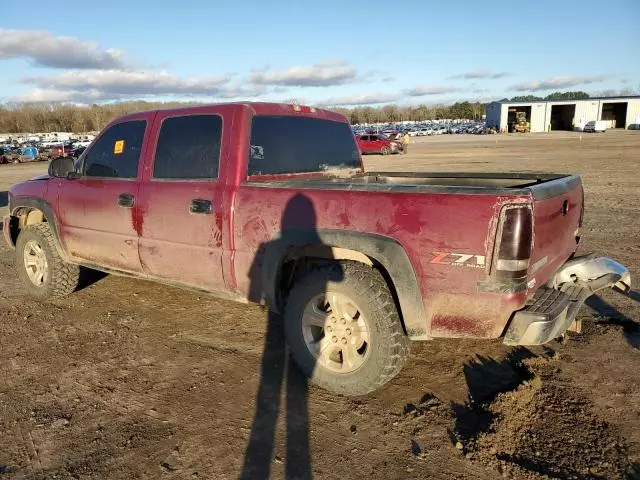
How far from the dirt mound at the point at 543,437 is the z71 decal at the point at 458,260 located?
0.99 meters

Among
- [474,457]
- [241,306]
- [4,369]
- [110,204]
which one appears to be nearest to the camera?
[474,457]

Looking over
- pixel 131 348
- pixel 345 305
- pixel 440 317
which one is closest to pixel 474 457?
pixel 440 317

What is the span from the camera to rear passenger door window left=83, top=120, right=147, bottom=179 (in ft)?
14.2

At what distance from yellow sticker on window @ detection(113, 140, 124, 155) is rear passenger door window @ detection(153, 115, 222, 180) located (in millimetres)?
541

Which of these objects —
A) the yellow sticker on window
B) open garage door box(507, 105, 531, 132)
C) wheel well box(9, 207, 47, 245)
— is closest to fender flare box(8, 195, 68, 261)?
wheel well box(9, 207, 47, 245)

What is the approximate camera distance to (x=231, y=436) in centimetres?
291

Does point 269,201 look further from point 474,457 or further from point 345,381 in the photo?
point 474,457

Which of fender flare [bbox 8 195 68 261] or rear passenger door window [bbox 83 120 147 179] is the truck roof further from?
fender flare [bbox 8 195 68 261]

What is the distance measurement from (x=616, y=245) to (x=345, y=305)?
17.6ft

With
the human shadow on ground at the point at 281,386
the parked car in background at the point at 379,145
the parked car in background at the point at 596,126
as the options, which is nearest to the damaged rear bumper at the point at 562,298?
the human shadow on ground at the point at 281,386

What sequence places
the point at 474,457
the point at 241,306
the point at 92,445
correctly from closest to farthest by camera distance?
the point at 474,457
the point at 92,445
the point at 241,306

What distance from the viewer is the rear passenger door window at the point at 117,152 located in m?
4.32

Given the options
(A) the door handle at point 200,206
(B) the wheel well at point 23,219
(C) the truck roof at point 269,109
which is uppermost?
(C) the truck roof at point 269,109

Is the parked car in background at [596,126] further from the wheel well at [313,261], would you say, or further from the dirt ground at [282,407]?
the wheel well at [313,261]
